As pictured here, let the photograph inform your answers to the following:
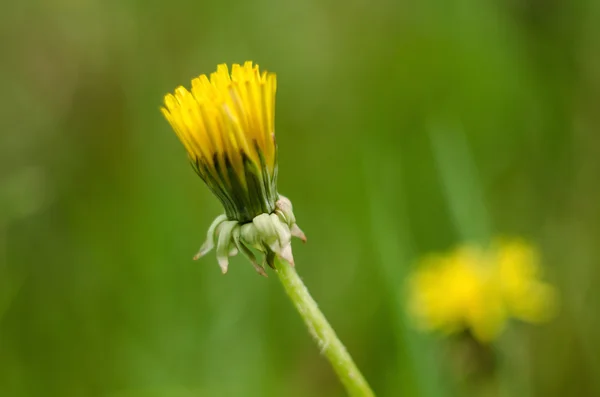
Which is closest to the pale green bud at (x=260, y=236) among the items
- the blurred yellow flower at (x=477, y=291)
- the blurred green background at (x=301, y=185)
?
the blurred green background at (x=301, y=185)

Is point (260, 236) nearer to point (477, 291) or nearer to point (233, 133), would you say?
point (233, 133)

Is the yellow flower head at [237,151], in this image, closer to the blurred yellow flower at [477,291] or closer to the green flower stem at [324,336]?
the green flower stem at [324,336]

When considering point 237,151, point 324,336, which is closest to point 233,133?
point 237,151

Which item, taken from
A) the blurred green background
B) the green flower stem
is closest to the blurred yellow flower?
the blurred green background

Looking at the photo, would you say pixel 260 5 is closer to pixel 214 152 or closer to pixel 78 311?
pixel 78 311

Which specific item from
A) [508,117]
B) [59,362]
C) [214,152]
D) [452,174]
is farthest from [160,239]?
[214,152]

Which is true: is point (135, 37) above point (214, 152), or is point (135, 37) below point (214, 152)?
above
